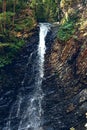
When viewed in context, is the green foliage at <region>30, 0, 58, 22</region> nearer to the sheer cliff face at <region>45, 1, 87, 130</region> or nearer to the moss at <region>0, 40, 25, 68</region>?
the moss at <region>0, 40, 25, 68</region>

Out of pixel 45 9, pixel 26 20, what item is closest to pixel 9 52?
pixel 26 20

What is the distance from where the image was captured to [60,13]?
39375 millimetres

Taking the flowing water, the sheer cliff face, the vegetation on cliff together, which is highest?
the vegetation on cliff

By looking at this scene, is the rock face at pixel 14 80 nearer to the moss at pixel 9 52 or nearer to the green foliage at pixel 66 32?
the moss at pixel 9 52

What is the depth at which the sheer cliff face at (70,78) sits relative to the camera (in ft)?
62.1

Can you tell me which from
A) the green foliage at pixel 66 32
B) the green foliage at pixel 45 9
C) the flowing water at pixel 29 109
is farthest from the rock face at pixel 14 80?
the green foliage at pixel 45 9

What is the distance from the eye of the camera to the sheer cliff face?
62.1 feet

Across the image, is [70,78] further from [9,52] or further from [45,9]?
[45,9]

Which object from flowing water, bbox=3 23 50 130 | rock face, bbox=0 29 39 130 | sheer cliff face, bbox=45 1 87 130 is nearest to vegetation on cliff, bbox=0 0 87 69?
sheer cliff face, bbox=45 1 87 130

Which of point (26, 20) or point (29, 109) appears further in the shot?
point (26, 20)

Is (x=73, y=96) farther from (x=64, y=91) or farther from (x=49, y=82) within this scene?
(x=49, y=82)

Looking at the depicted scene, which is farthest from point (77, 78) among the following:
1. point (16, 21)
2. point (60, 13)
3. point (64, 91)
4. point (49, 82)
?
point (60, 13)

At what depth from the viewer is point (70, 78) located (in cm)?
2144

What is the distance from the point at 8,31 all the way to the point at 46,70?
17.9 feet
